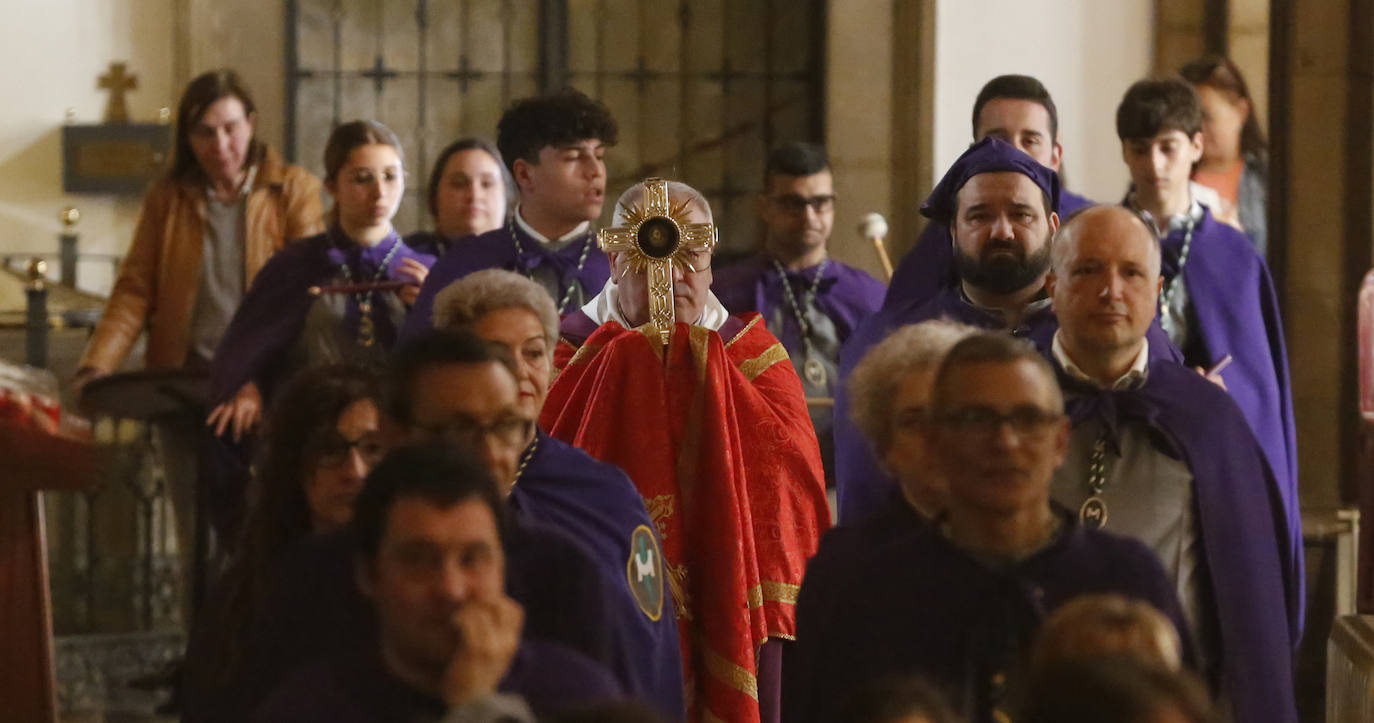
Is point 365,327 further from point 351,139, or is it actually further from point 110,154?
point 110,154

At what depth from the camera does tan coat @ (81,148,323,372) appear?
775cm

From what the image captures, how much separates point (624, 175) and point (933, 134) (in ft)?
5.98

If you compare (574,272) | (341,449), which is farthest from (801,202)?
(341,449)

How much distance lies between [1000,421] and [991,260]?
183cm

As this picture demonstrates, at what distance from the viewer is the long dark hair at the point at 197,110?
7.47 m

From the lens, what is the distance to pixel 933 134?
9.39 m

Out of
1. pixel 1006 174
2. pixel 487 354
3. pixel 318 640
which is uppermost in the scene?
pixel 1006 174

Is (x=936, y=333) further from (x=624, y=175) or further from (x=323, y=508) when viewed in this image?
(x=624, y=175)

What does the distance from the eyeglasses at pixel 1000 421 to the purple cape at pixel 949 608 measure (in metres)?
0.16

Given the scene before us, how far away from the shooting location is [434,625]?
2.81 metres

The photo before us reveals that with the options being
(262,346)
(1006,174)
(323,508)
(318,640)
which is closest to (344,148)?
(262,346)

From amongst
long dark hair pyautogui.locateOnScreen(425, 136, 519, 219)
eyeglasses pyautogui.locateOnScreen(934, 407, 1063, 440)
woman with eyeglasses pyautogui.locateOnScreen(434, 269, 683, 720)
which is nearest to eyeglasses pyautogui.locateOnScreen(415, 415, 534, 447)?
woman with eyeglasses pyautogui.locateOnScreen(434, 269, 683, 720)

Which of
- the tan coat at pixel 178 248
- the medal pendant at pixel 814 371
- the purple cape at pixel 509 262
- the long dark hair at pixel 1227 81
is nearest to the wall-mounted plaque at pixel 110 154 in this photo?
the tan coat at pixel 178 248

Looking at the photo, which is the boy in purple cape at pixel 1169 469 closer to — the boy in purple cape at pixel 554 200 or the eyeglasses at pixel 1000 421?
the eyeglasses at pixel 1000 421
